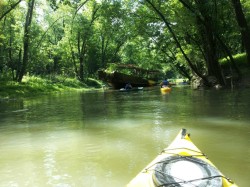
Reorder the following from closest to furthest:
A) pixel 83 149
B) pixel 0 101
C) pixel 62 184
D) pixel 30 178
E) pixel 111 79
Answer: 1. pixel 62 184
2. pixel 30 178
3. pixel 83 149
4. pixel 0 101
5. pixel 111 79

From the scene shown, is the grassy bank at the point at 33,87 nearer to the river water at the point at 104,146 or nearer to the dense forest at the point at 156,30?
the dense forest at the point at 156,30

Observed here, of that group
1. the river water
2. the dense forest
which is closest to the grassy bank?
the dense forest

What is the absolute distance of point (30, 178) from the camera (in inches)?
229

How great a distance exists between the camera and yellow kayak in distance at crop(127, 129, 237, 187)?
3.98 meters

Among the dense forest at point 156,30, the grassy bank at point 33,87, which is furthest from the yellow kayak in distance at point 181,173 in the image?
the grassy bank at point 33,87

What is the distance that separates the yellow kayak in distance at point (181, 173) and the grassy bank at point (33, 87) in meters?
24.1

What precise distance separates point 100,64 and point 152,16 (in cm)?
2961

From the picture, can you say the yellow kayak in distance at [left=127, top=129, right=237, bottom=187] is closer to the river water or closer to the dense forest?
the river water

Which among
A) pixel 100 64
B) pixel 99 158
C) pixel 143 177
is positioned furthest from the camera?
pixel 100 64

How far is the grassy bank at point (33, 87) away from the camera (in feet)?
92.9

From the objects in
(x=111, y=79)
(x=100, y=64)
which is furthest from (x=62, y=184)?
(x=100, y=64)

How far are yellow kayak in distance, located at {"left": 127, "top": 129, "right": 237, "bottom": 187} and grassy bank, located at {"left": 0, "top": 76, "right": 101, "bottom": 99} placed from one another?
78.9 ft

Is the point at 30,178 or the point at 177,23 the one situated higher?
the point at 177,23

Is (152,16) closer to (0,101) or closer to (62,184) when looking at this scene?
(0,101)
